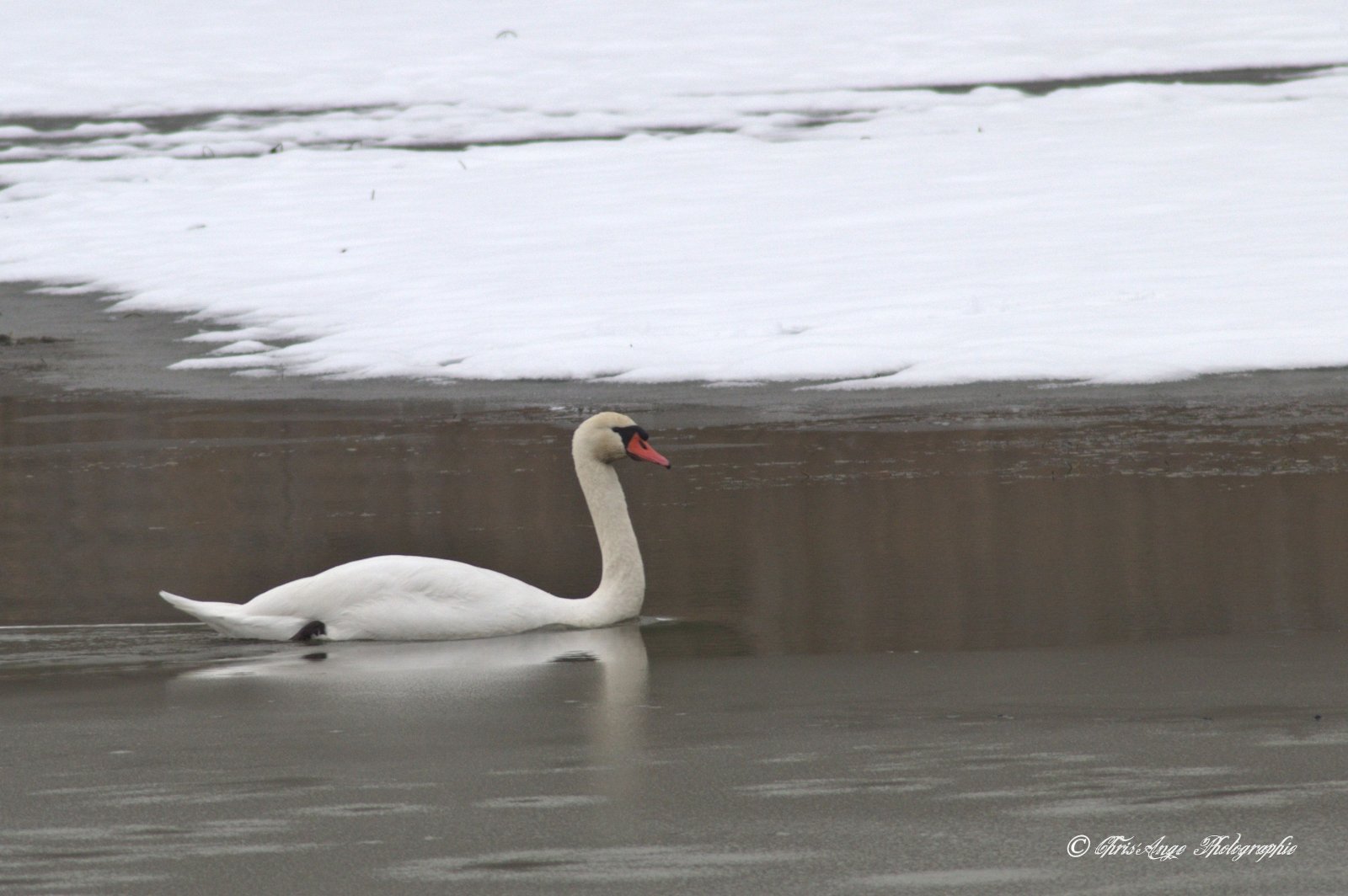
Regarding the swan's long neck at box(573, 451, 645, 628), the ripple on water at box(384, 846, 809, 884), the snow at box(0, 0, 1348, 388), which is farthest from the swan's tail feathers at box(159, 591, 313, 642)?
the snow at box(0, 0, 1348, 388)

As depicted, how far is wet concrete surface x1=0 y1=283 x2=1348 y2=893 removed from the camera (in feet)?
12.7

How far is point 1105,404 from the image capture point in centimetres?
1083

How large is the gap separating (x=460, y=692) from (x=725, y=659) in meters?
0.78

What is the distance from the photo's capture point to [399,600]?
6.64 metres

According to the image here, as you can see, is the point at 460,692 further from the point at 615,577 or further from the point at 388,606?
the point at 615,577

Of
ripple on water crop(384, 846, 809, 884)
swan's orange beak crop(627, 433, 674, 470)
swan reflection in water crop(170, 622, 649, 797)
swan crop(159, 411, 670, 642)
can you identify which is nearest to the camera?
ripple on water crop(384, 846, 809, 884)

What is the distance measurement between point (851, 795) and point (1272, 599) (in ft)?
8.62

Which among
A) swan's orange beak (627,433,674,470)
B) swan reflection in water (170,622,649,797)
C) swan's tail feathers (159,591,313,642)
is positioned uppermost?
swan's orange beak (627,433,674,470)

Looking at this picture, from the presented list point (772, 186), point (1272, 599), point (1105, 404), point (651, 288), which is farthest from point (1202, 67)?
point (1272, 599)

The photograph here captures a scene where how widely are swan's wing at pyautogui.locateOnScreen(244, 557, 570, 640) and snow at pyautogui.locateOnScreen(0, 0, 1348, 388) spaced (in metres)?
5.49

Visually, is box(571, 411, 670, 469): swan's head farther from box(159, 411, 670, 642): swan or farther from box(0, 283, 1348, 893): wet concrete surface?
box(159, 411, 670, 642): swan

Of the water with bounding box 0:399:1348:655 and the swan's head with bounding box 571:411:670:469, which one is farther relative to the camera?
the swan's head with bounding box 571:411:670:469

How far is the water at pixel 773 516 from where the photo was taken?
21.2ft

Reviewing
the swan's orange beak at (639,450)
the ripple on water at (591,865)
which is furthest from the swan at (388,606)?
the ripple on water at (591,865)
